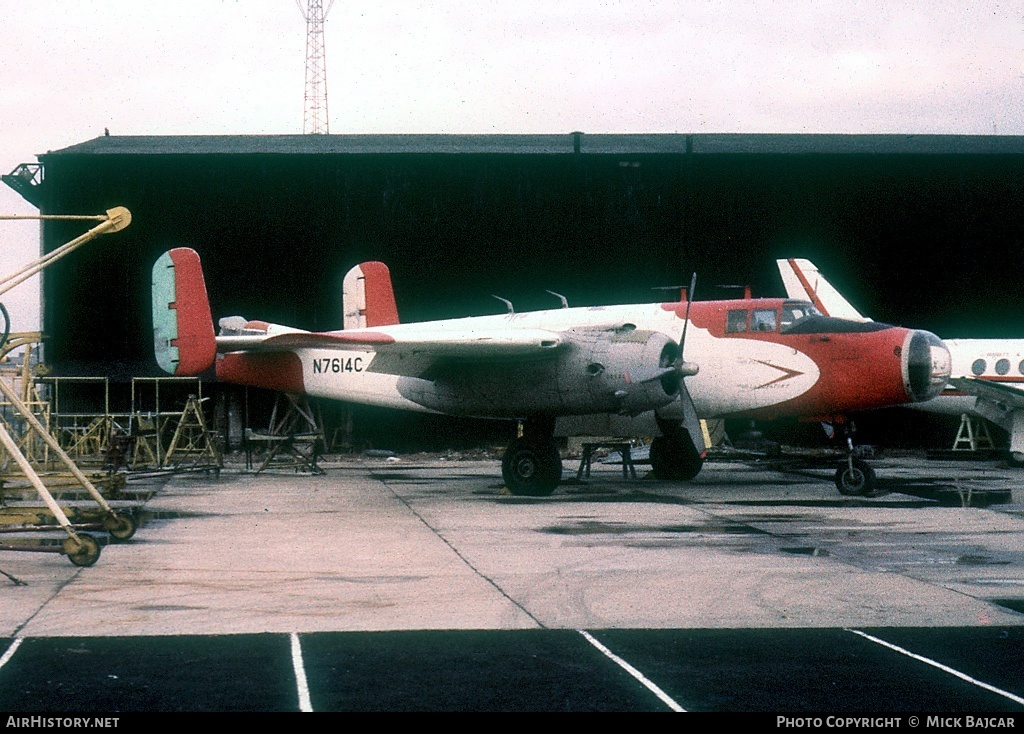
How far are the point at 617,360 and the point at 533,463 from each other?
2.65m

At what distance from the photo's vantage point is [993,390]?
28531 millimetres

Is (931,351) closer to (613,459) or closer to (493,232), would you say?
(613,459)

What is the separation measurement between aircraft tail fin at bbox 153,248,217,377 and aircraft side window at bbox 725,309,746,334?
9.44 m

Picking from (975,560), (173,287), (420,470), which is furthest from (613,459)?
(975,560)

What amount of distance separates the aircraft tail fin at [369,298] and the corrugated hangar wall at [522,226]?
11.8 meters

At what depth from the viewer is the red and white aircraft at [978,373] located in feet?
94.7

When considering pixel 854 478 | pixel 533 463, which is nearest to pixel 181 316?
pixel 533 463

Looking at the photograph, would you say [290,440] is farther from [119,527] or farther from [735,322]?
[119,527]

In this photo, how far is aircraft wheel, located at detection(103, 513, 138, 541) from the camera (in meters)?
15.4

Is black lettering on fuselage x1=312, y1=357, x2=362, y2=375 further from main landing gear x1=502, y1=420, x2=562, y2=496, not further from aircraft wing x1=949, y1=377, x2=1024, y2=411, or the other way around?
aircraft wing x1=949, y1=377, x2=1024, y2=411

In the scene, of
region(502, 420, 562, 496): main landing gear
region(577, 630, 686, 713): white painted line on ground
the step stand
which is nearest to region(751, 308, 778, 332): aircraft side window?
region(502, 420, 562, 496): main landing gear

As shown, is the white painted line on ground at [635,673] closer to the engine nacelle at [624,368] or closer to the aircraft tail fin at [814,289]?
the engine nacelle at [624,368]

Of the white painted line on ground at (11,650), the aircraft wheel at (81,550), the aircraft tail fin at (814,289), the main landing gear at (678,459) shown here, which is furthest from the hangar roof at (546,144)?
the white painted line on ground at (11,650)

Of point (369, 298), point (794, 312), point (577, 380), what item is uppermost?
point (369, 298)
